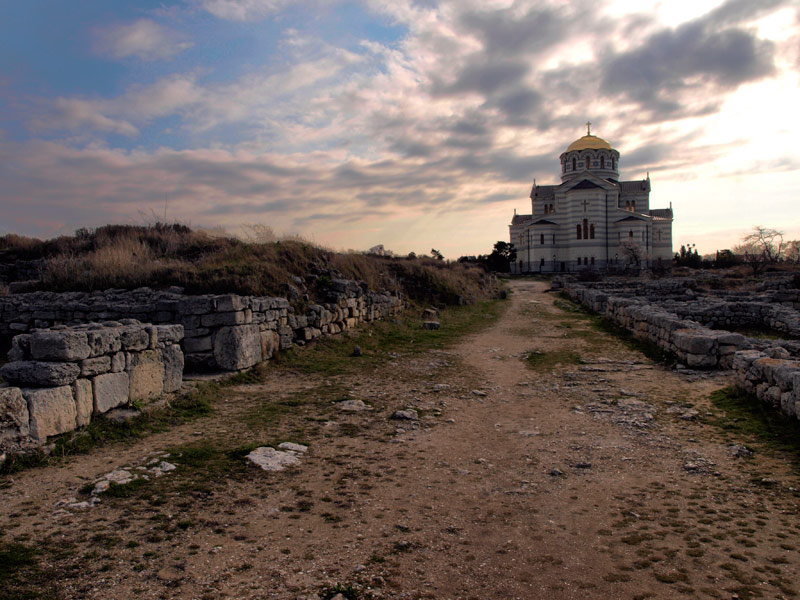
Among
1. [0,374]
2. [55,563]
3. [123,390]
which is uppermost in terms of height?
[0,374]

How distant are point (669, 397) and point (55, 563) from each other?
28.0ft

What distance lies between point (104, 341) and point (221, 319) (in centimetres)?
343

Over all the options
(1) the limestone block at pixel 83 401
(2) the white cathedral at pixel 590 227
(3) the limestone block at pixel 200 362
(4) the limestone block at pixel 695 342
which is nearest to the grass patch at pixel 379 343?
(3) the limestone block at pixel 200 362

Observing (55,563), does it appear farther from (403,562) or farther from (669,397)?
(669,397)

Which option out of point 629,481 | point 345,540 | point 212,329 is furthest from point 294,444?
point 212,329

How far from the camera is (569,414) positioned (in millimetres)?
7664

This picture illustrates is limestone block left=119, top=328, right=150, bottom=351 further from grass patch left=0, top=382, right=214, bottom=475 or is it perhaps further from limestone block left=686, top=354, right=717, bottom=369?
limestone block left=686, top=354, right=717, bottom=369

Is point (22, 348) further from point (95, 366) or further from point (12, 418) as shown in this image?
point (12, 418)

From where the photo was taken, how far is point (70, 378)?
5.77 metres

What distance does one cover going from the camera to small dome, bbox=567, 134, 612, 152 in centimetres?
6053

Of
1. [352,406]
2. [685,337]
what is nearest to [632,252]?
[685,337]

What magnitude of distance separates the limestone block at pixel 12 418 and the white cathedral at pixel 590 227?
55.1 metres

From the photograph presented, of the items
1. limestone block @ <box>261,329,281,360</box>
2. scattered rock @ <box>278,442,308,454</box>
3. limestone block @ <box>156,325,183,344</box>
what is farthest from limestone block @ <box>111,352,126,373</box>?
limestone block @ <box>261,329,281,360</box>

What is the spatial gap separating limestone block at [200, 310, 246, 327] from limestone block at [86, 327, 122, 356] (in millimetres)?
3086
